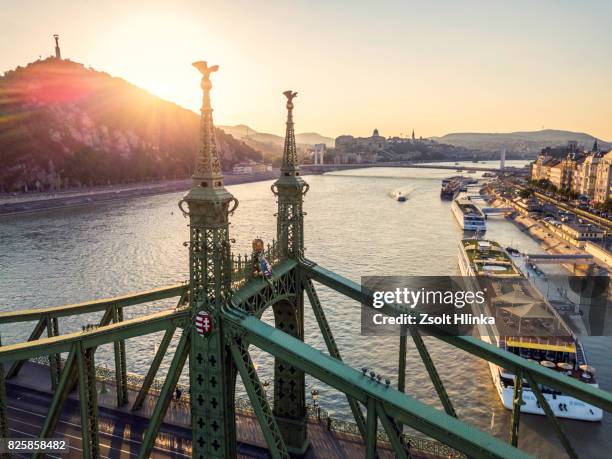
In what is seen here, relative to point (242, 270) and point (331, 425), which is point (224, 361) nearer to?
point (242, 270)

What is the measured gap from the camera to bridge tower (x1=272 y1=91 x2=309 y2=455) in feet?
75.0

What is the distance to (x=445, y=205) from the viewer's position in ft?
534

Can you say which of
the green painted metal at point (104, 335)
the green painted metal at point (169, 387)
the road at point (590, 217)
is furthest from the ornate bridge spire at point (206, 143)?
the road at point (590, 217)

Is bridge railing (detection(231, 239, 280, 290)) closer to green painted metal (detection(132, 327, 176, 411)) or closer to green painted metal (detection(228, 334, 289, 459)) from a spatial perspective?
green painted metal (detection(228, 334, 289, 459))

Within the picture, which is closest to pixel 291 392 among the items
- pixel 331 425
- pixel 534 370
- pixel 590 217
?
pixel 331 425

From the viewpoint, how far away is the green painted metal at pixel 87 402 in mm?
16844

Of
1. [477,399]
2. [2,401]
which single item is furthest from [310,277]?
[477,399]

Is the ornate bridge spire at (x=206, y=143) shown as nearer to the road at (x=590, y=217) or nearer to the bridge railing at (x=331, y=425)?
the bridge railing at (x=331, y=425)

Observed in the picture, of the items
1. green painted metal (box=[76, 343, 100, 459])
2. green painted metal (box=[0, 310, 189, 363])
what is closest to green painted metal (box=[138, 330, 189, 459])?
green painted metal (box=[0, 310, 189, 363])

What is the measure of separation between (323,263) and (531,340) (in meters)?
40.2

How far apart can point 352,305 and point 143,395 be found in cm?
3324

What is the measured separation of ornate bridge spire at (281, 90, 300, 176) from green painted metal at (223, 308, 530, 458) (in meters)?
8.59

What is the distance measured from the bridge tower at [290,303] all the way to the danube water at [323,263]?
1252 cm

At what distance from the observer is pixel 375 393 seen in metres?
14.1
